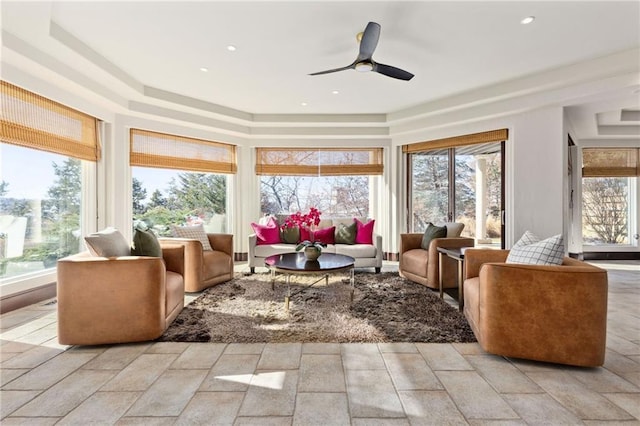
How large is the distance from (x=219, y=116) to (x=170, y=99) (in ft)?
2.73

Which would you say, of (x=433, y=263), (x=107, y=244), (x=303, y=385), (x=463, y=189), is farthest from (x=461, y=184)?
(x=107, y=244)

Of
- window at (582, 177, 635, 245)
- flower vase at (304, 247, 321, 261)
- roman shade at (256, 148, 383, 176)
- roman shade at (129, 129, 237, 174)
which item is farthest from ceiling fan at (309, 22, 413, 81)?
window at (582, 177, 635, 245)

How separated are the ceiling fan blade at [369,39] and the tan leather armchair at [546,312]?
203 cm

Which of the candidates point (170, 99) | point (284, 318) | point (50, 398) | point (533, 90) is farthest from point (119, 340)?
point (533, 90)

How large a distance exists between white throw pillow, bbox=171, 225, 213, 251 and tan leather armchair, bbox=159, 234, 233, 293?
97 millimetres

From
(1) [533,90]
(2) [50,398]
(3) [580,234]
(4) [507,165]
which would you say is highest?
(1) [533,90]

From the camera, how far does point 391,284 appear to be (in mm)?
4117

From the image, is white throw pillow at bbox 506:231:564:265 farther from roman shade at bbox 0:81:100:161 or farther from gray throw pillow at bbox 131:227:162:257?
roman shade at bbox 0:81:100:161

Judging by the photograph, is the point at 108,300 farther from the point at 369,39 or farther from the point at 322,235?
the point at 322,235

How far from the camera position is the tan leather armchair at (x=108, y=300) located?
228 cm

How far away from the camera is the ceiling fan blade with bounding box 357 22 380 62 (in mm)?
→ 2485

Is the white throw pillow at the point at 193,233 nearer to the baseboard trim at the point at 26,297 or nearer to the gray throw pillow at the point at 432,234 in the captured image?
the baseboard trim at the point at 26,297

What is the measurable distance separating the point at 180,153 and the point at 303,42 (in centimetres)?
315

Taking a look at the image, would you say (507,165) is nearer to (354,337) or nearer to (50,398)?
(354,337)
